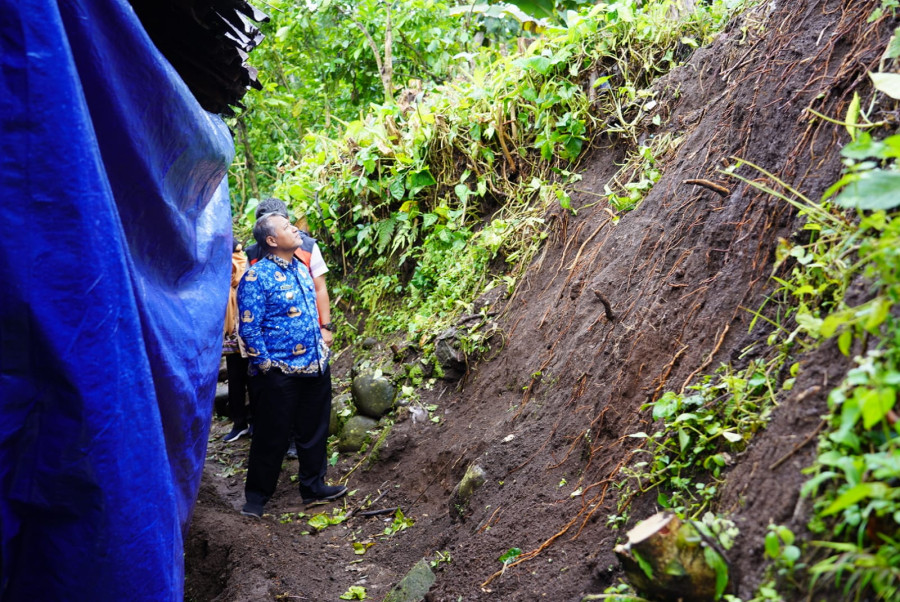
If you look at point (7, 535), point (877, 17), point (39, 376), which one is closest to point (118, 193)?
point (39, 376)

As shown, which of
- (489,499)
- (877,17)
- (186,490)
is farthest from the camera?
(489,499)

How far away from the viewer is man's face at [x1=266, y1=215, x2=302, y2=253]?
13.9ft

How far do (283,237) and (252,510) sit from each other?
1.76 metres

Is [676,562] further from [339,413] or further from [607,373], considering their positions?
[339,413]

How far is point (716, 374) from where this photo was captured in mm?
2395

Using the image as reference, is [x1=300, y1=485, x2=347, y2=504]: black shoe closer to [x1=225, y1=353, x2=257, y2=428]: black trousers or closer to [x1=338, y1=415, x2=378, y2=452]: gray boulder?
[x1=338, y1=415, x2=378, y2=452]: gray boulder

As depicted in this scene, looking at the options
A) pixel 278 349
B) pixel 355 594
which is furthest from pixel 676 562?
pixel 278 349

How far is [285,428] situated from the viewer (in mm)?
4367

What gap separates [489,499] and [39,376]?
2047mm

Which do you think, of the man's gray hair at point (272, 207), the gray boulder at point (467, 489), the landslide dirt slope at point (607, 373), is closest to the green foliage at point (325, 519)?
the landslide dirt slope at point (607, 373)

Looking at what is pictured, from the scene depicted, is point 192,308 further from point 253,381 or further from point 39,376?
point 253,381

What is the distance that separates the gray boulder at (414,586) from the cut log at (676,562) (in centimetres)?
141

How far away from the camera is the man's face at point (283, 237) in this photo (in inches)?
167

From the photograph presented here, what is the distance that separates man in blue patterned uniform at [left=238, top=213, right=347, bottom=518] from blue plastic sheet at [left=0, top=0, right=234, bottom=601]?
6.26 feet
